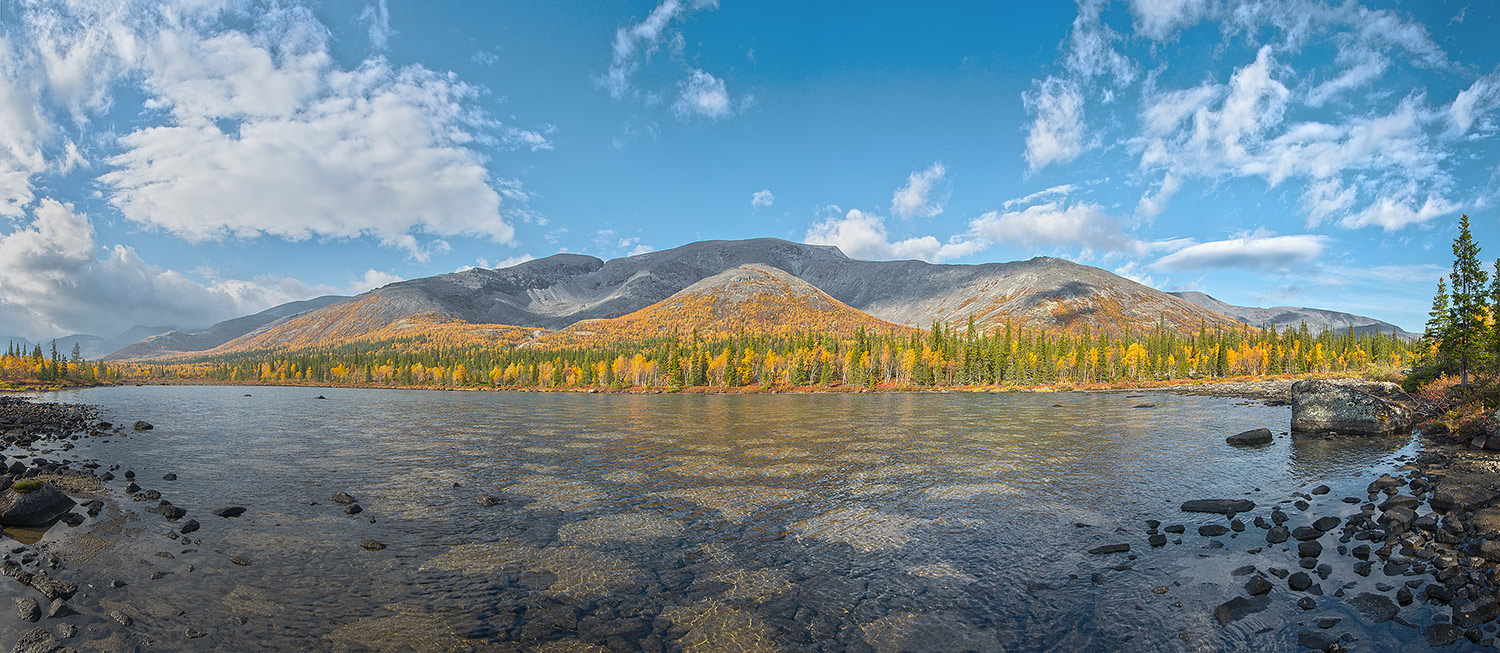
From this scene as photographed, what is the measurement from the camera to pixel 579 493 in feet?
97.9

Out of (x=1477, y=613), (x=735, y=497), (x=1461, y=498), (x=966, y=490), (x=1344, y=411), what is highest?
(x=1344, y=411)

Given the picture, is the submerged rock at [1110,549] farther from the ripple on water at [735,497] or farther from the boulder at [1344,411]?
the boulder at [1344,411]

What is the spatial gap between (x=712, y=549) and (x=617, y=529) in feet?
16.0

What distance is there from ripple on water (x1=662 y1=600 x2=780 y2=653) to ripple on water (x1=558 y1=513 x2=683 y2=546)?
6923 mm

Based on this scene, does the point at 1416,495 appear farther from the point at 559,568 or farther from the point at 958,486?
the point at 559,568

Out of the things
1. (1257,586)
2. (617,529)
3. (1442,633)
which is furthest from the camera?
(617,529)

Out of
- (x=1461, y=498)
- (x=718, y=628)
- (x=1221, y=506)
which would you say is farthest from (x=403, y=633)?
(x=1461, y=498)

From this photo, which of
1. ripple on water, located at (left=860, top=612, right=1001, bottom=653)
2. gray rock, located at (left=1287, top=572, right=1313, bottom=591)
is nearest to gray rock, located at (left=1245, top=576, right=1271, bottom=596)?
gray rock, located at (left=1287, top=572, right=1313, bottom=591)

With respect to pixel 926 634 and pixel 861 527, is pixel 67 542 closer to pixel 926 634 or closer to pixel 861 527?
pixel 861 527

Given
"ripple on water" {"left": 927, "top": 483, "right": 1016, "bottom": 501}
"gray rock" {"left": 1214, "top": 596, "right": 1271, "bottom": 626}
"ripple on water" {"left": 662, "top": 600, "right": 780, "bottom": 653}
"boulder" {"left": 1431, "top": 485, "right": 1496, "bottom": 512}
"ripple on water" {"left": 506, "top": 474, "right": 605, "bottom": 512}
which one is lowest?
"ripple on water" {"left": 506, "top": 474, "right": 605, "bottom": 512}

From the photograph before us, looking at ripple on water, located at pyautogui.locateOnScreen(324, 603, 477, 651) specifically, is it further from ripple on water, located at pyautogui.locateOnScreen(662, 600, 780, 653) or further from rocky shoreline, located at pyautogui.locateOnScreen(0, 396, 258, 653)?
ripple on water, located at pyautogui.locateOnScreen(662, 600, 780, 653)

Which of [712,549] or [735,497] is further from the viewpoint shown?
[735,497]

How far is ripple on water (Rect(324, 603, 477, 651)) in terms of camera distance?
13.6 m

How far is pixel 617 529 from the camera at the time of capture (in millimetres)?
23203
